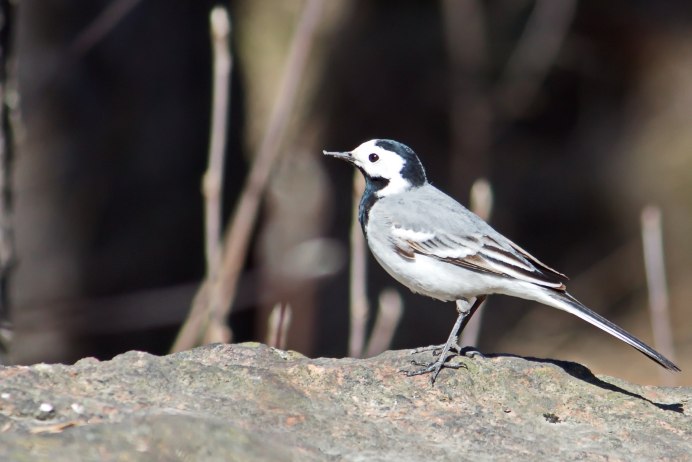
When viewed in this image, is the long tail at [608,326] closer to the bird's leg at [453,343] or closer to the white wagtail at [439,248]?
the white wagtail at [439,248]

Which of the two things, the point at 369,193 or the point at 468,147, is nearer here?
the point at 369,193

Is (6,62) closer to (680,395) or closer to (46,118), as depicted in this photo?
(46,118)

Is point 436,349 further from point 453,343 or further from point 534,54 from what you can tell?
point 534,54

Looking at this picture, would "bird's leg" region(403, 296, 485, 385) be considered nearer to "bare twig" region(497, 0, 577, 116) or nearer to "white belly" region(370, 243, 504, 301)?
"white belly" region(370, 243, 504, 301)

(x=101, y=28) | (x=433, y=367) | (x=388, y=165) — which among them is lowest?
(x=433, y=367)

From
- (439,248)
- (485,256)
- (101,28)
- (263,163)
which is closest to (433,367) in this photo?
(485,256)

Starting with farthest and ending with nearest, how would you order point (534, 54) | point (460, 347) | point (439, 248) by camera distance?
1. point (534, 54)
2. point (439, 248)
3. point (460, 347)

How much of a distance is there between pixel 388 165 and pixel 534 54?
192 inches

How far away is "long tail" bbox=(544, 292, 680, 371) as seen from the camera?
4400 mm

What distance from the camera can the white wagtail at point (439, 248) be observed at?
485cm

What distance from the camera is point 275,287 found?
8859mm

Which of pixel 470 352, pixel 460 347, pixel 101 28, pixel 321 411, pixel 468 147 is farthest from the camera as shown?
pixel 468 147

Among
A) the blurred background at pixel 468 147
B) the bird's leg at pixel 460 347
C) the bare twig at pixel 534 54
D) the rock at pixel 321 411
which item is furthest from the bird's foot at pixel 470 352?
the bare twig at pixel 534 54

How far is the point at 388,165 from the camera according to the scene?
579 cm
